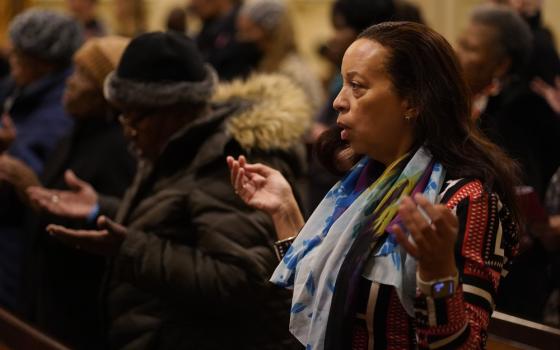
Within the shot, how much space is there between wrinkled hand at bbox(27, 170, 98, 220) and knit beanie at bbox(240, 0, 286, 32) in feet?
8.65

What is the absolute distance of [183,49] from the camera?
310 cm

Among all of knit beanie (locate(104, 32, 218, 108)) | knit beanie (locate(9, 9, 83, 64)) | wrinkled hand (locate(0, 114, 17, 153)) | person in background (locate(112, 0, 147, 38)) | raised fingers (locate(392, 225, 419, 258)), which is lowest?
person in background (locate(112, 0, 147, 38))

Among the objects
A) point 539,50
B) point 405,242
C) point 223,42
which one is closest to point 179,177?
point 405,242

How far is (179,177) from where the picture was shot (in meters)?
2.95

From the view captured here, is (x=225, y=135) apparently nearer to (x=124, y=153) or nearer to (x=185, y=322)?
(x=185, y=322)

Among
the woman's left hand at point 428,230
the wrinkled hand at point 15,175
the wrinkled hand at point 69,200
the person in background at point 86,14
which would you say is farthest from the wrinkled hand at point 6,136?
the person in background at point 86,14

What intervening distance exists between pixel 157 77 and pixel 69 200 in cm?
57

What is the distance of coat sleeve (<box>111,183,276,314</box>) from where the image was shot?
106 inches

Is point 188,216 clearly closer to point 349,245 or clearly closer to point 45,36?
point 349,245

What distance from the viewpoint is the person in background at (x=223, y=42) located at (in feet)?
19.0

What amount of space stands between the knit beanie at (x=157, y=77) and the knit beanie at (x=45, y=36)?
1.57 m

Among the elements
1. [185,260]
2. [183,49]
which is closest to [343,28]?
[183,49]


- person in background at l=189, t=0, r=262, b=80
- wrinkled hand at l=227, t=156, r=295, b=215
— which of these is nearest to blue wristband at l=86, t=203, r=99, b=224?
wrinkled hand at l=227, t=156, r=295, b=215

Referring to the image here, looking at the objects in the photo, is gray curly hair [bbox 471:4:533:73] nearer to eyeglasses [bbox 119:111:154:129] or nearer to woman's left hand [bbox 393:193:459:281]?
eyeglasses [bbox 119:111:154:129]
